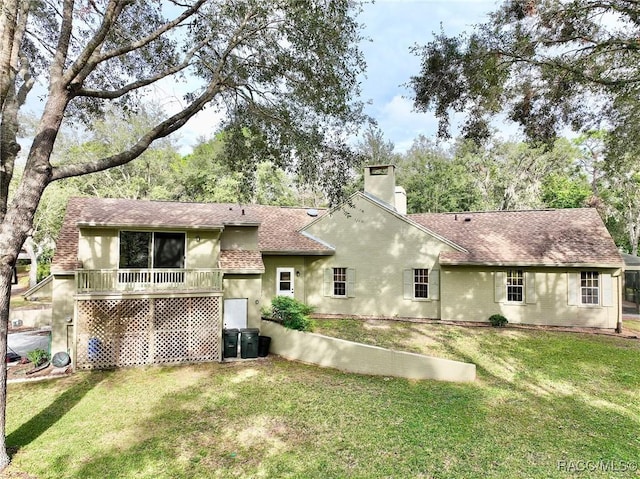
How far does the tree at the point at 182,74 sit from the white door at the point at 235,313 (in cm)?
549

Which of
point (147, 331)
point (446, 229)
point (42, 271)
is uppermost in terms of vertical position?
point (446, 229)

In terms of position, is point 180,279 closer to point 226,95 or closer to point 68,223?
point 68,223

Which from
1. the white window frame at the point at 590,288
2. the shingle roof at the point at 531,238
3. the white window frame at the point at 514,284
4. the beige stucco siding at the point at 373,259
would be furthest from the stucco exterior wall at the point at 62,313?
the white window frame at the point at 590,288

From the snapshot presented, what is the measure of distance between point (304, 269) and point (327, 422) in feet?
33.7

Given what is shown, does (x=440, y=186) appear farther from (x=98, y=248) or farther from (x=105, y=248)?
(x=98, y=248)

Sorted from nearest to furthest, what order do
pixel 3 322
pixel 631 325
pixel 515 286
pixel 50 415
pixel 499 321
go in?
pixel 3 322 → pixel 50 415 → pixel 499 321 → pixel 515 286 → pixel 631 325

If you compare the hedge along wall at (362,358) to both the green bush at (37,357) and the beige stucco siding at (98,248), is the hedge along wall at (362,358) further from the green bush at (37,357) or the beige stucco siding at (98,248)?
the green bush at (37,357)

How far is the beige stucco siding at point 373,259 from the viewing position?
15617 mm

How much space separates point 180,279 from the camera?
36.9 ft

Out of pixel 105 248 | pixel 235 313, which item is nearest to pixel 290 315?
pixel 235 313

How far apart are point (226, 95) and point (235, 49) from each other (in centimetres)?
138

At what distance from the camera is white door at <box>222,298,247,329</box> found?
1208 centimetres

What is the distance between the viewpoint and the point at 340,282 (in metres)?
16.7

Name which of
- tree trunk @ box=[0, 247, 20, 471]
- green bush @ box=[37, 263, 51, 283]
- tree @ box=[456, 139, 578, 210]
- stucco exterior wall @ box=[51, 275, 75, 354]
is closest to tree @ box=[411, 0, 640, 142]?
tree trunk @ box=[0, 247, 20, 471]
